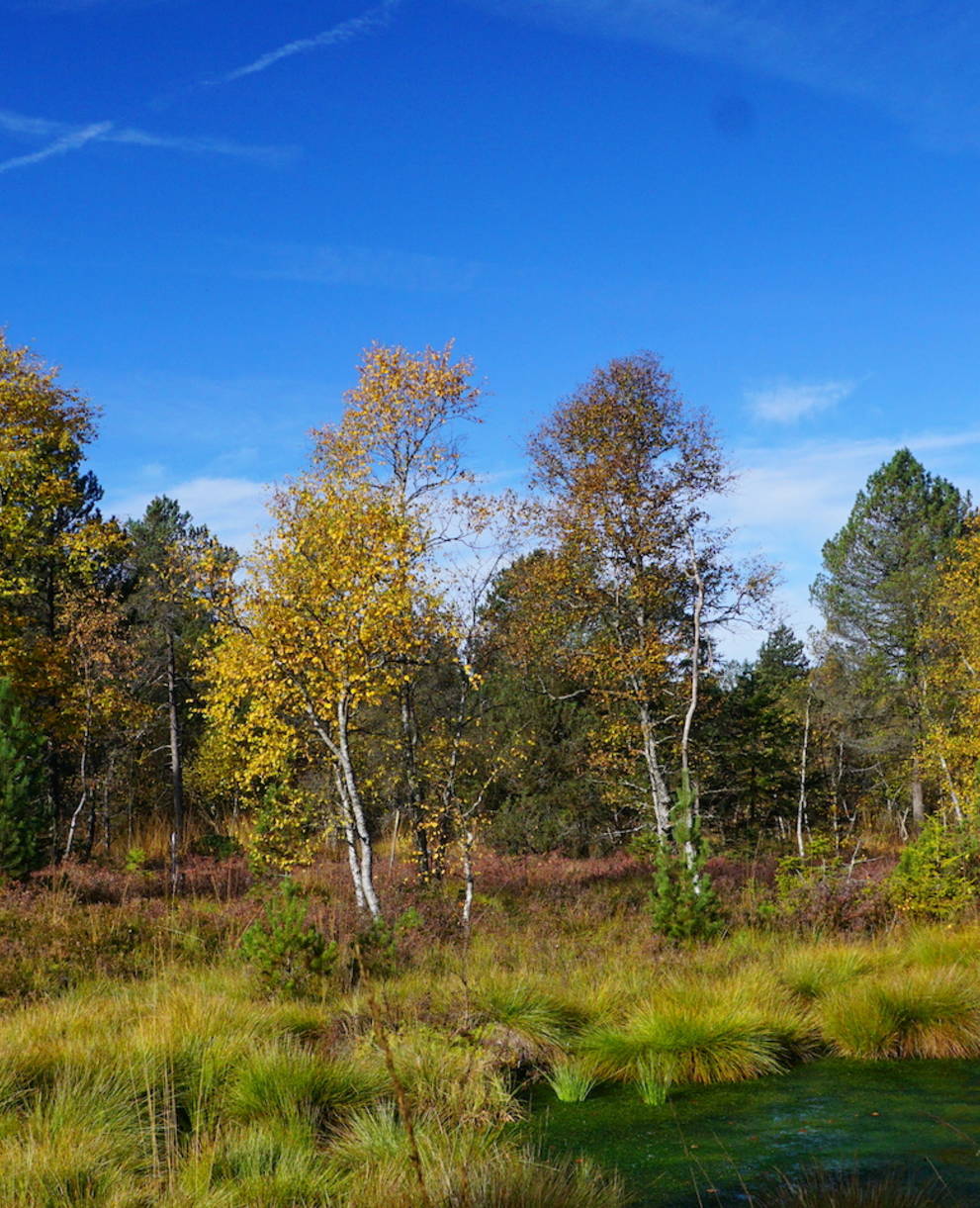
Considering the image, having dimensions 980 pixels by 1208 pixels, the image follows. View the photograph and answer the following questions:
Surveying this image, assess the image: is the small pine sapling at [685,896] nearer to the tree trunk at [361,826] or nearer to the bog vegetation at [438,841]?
the bog vegetation at [438,841]

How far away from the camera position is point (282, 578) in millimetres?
13992

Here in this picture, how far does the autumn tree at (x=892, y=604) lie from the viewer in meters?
28.8

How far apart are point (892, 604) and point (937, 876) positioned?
18.3 meters

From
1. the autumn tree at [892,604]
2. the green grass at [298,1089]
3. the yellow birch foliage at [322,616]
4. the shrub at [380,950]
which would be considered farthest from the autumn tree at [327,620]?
the autumn tree at [892,604]

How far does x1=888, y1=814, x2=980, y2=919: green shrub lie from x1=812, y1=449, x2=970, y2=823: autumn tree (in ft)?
49.3

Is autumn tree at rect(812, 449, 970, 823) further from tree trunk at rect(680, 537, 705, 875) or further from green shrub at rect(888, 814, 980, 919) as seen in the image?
green shrub at rect(888, 814, 980, 919)

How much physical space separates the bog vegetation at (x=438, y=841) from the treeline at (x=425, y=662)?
0.33 ft

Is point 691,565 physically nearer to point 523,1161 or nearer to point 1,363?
point 523,1161

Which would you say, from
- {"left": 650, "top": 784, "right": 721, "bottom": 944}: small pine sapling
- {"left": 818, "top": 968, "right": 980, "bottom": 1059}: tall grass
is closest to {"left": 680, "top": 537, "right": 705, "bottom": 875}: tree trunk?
{"left": 650, "top": 784, "right": 721, "bottom": 944}: small pine sapling

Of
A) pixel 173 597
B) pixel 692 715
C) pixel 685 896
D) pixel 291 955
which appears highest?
pixel 173 597

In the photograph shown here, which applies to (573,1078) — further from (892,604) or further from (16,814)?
(892,604)

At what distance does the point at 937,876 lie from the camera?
13328mm

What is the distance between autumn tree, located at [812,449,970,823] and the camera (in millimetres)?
28844

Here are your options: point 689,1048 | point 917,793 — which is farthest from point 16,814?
point 917,793
